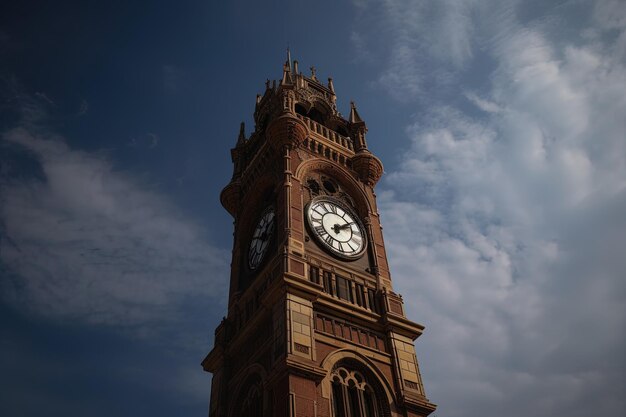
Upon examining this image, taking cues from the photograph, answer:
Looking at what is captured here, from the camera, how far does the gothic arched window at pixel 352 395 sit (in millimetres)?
26469

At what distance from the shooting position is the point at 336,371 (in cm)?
2766

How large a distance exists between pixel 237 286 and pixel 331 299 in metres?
9.14

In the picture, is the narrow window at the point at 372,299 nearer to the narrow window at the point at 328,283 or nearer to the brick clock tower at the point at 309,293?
the brick clock tower at the point at 309,293

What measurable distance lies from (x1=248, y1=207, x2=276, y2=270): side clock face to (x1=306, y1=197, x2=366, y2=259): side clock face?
275cm

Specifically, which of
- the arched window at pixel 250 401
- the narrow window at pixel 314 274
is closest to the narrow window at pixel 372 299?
the narrow window at pixel 314 274

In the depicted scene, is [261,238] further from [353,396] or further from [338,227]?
[353,396]

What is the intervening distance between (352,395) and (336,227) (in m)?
11.4

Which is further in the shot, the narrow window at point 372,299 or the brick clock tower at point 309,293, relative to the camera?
the narrow window at point 372,299

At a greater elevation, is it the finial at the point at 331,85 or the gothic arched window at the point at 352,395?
the finial at the point at 331,85

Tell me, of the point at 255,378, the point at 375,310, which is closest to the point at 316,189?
the point at 375,310

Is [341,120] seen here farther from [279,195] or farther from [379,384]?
[379,384]

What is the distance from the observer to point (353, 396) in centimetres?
2736

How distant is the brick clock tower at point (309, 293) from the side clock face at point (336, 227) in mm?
86

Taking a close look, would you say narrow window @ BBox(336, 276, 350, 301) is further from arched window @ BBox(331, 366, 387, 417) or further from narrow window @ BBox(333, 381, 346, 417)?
narrow window @ BBox(333, 381, 346, 417)
